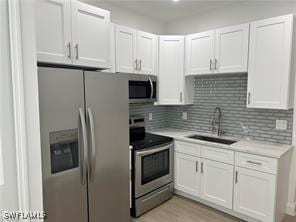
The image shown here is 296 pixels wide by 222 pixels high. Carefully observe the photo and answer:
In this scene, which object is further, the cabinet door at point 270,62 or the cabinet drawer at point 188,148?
the cabinet drawer at point 188,148

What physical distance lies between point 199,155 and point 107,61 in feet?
5.39

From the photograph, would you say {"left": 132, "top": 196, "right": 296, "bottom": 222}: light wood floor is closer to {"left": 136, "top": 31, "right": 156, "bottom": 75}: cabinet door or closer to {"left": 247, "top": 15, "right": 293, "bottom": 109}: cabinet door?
{"left": 247, "top": 15, "right": 293, "bottom": 109}: cabinet door

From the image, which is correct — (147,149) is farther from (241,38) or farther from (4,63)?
(4,63)

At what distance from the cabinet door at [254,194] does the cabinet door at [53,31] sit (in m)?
2.25

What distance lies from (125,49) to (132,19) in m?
0.73

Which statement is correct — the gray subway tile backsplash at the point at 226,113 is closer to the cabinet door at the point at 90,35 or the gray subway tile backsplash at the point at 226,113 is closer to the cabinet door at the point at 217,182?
the cabinet door at the point at 217,182

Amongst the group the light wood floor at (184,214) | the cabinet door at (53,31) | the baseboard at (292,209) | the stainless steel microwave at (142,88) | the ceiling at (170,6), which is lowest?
the light wood floor at (184,214)

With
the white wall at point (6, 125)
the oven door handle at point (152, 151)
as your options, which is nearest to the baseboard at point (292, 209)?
the oven door handle at point (152, 151)

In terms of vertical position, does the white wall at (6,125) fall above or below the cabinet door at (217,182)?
above

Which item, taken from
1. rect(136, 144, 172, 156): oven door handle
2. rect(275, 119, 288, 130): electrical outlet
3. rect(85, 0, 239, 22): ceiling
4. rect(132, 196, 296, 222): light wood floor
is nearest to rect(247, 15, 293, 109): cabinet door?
rect(275, 119, 288, 130): electrical outlet

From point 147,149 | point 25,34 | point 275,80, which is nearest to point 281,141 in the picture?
point 275,80

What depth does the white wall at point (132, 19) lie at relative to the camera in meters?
2.84

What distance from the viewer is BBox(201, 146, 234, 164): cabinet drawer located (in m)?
2.46

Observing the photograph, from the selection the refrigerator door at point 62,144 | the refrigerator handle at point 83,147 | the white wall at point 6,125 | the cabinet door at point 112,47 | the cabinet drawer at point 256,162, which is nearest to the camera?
the white wall at point 6,125
